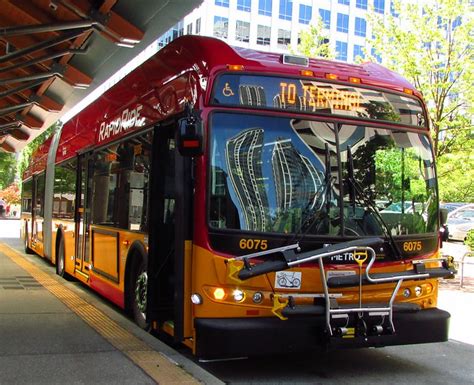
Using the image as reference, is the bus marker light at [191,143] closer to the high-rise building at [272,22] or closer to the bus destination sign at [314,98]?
the bus destination sign at [314,98]

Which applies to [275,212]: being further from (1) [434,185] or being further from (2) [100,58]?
(2) [100,58]

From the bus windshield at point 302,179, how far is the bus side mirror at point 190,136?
0.23 m

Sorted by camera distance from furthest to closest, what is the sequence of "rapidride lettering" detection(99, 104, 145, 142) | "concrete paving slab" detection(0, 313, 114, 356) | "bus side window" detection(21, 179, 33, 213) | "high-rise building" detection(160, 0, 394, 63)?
1. "high-rise building" detection(160, 0, 394, 63)
2. "bus side window" detection(21, 179, 33, 213)
3. "rapidride lettering" detection(99, 104, 145, 142)
4. "concrete paving slab" detection(0, 313, 114, 356)

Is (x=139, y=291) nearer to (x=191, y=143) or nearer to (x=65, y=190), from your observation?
(x=191, y=143)

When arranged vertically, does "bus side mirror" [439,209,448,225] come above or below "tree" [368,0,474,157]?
below

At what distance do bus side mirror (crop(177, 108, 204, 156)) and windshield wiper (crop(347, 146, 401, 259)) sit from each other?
151 cm

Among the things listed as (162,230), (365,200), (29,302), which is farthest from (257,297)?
(29,302)

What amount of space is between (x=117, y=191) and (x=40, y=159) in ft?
28.7

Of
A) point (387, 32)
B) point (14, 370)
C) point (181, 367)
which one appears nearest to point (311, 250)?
point (181, 367)

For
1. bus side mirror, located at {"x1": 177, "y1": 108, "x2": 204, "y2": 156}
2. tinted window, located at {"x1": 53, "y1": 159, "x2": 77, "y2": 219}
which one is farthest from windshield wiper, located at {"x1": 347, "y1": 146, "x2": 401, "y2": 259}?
tinted window, located at {"x1": 53, "y1": 159, "x2": 77, "y2": 219}

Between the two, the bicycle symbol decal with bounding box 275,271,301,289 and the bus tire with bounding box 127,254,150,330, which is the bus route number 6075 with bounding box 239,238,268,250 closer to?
the bicycle symbol decal with bounding box 275,271,301,289

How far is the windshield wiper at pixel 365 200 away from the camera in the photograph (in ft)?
18.0

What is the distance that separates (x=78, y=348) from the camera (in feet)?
19.0

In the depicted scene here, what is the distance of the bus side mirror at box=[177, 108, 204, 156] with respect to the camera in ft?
16.3
